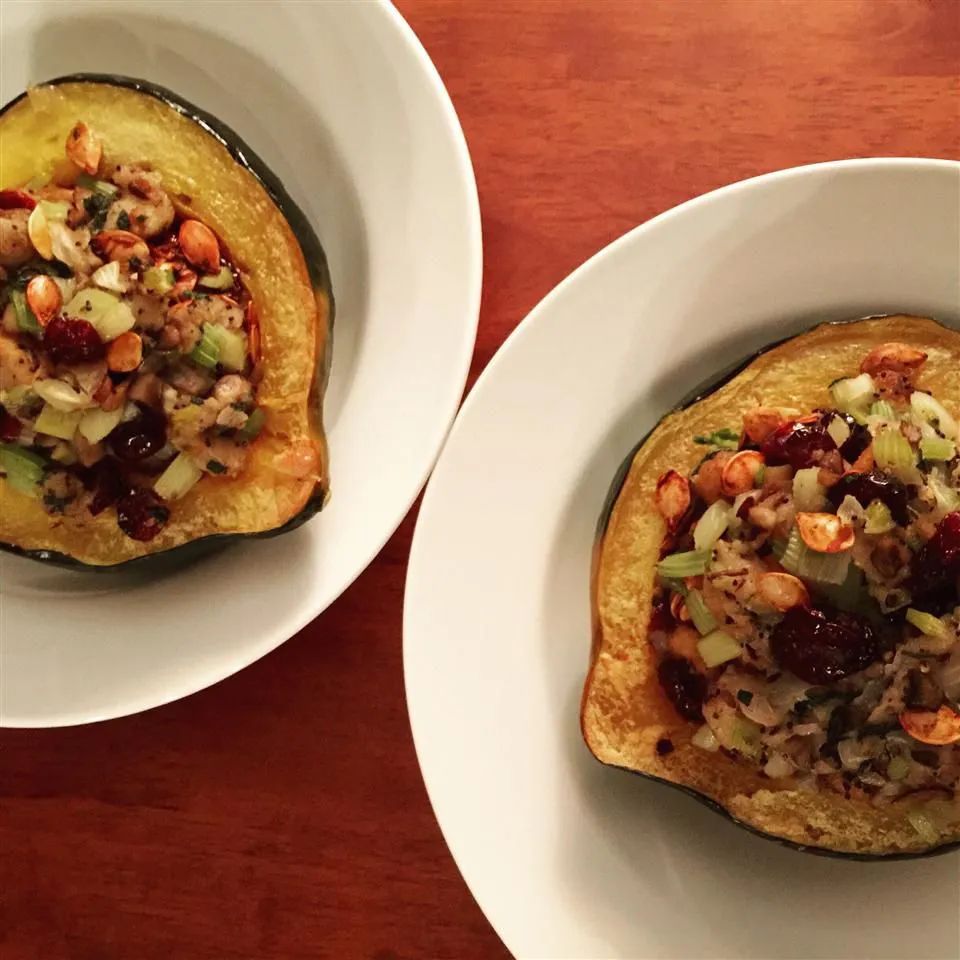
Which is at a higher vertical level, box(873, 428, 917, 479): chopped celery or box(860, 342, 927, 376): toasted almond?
box(860, 342, 927, 376): toasted almond

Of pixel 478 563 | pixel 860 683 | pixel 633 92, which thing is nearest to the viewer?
pixel 860 683

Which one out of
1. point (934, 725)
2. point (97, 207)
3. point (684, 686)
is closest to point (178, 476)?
point (97, 207)

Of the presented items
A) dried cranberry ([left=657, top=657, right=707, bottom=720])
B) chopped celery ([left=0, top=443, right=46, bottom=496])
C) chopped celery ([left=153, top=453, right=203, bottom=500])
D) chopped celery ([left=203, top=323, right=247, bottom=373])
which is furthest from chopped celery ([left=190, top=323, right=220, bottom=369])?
dried cranberry ([left=657, top=657, right=707, bottom=720])

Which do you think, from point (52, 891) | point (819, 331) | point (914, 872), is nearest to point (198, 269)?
point (819, 331)

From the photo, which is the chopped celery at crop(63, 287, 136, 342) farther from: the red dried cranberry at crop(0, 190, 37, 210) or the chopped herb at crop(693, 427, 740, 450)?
the chopped herb at crop(693, 427, 740, 450)

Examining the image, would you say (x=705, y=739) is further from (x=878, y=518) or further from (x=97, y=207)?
(x=97, y=207)

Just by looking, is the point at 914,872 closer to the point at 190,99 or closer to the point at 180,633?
the point at 180,633

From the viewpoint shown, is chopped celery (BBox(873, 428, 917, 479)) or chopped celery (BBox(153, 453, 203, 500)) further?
chopped celery (BBox(153, 453, 203, 500))
